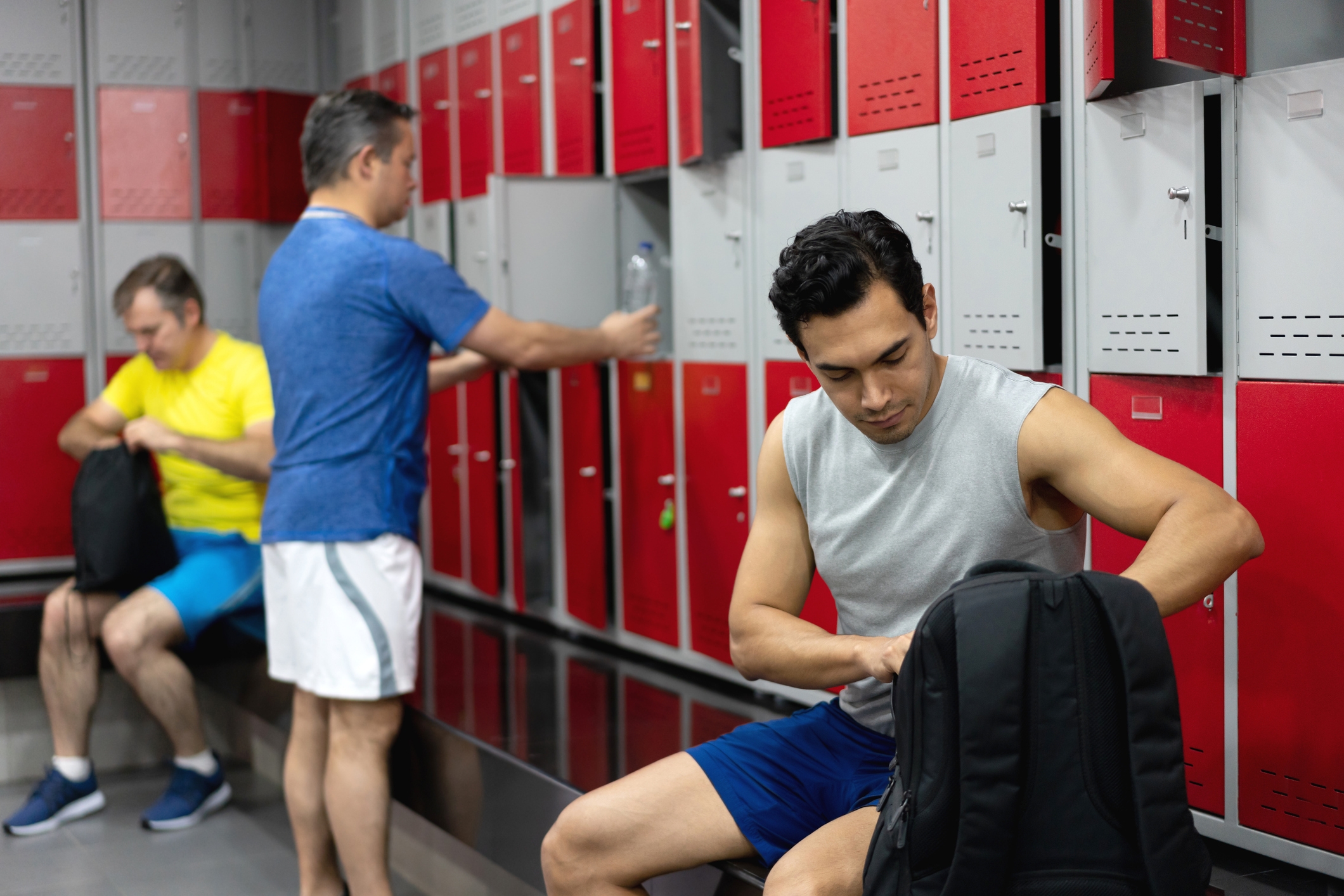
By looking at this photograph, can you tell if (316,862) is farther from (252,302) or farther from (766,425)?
(252,302)

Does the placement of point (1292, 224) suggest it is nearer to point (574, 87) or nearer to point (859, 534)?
point (859, 534)

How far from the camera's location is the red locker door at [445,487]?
450 centimetres

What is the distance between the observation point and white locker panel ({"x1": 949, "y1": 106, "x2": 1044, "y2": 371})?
2262 millimetres

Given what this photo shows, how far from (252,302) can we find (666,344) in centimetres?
249

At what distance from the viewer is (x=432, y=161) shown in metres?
4.58

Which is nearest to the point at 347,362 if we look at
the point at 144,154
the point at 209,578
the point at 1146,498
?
the point at 209,578

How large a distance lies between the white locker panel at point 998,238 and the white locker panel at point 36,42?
3.82 metres

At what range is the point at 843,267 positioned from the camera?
4.89 feet

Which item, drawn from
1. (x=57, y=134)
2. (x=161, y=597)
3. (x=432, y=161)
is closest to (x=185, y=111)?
(x=57, y=134)

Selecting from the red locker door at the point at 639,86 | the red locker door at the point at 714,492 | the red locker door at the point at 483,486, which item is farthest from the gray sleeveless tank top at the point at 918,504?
the red locker door at the point at 483,486

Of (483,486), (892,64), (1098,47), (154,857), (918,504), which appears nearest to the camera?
(918,504)

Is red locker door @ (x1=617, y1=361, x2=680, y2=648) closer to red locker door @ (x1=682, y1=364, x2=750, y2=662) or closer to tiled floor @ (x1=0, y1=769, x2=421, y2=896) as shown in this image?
red locker door @ (x1=682, y1=364, x2=750, y2=662)

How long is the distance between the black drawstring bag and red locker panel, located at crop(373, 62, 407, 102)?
1.87 metres

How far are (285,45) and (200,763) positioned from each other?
10.0 feet
